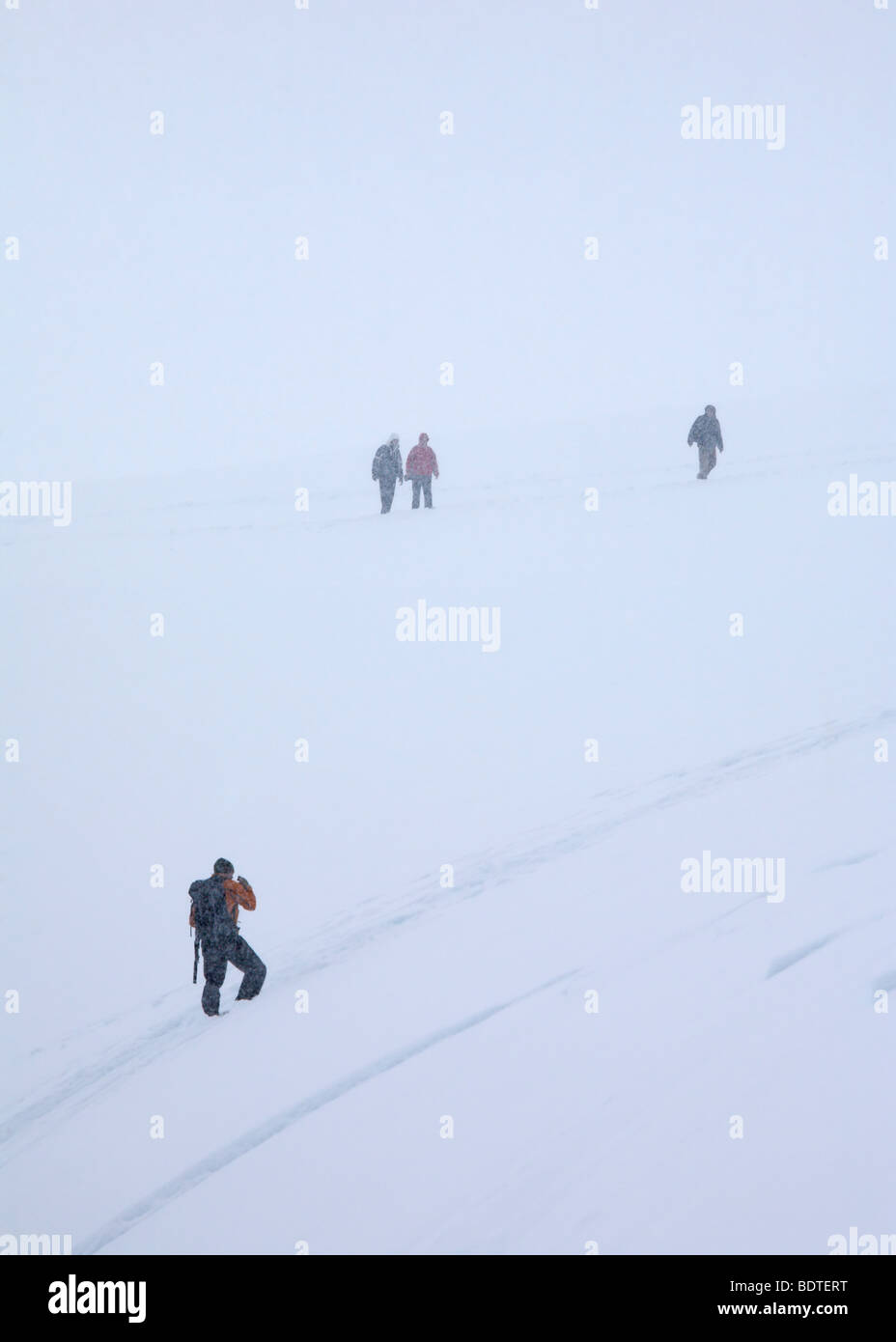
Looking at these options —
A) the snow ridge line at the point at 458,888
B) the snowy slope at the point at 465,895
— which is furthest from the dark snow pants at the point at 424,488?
the snow ridge line at the point at 458,888

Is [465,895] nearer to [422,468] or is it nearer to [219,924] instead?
[219,924]

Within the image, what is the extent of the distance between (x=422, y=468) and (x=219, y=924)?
37.6 ft

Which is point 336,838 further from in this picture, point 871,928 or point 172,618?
point 172,618

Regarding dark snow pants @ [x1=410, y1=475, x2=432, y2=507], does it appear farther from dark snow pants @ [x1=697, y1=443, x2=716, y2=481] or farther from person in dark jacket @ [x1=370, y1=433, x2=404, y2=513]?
dark snow pants @ [x1=697, y1=443, x2=716, y2=481]

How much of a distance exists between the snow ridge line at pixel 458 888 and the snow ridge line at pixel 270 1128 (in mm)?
1094

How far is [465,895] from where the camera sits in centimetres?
984

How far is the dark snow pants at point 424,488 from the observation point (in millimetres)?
19305

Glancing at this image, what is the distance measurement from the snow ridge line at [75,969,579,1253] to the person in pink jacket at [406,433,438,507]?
38.5 feet

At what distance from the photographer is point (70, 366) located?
169000 mm

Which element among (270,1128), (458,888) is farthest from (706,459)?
(270,1128)

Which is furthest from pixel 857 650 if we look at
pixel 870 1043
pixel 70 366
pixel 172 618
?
pixel 70 366

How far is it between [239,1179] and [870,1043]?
12.4 feet

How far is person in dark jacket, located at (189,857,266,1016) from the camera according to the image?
8.73 meters

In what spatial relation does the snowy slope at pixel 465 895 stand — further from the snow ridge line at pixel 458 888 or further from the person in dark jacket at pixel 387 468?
the person in dark jacket at pixel 387 468
